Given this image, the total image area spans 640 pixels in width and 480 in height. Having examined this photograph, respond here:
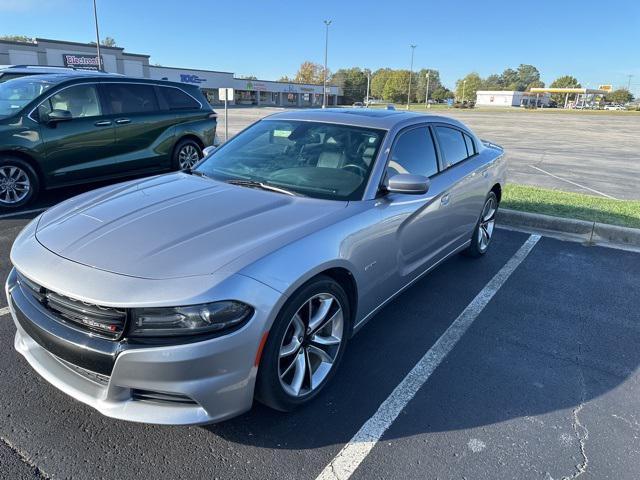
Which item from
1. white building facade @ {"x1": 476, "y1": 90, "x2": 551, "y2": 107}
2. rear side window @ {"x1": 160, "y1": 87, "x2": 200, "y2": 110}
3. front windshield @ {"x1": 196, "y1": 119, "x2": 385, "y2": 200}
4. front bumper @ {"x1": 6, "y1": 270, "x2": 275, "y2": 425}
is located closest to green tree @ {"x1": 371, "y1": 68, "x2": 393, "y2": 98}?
white building facade @ {"x1": 476, "y1": 90, "x2": 551, "y2": 107}

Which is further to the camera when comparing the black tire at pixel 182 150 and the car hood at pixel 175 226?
the black tire at pixel 182 150

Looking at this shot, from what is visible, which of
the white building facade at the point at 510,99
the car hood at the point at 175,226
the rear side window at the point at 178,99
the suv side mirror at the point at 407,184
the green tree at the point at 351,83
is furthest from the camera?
the white building facade at the point at 510,99

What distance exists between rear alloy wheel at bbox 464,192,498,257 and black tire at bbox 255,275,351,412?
2.89 metres

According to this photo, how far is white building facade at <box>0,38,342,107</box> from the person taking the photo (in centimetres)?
4575

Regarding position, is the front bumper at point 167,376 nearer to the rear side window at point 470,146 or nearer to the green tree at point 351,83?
the rear side window at point 470,146

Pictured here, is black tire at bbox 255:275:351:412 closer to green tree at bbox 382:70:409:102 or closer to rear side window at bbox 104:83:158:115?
rear side window at bbox 104:83:158:115

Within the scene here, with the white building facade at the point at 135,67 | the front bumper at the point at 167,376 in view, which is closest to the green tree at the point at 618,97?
the white building facade at the point at 135,67

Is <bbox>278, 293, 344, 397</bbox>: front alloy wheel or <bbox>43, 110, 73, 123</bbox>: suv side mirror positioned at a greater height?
<bbox>43, 110, 73, 123</bbox>: suv side mirror

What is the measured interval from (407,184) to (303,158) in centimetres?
90

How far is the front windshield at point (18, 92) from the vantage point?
637cm

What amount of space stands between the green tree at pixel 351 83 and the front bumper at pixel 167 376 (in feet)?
354

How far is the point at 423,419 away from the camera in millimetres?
2658

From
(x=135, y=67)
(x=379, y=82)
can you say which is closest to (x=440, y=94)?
(x=379, y=82)

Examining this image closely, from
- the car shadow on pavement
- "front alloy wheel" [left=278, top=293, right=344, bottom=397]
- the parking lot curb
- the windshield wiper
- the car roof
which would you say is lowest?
the car shadow on pavement
